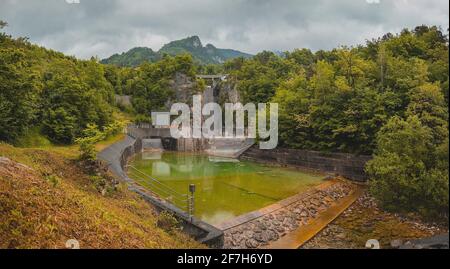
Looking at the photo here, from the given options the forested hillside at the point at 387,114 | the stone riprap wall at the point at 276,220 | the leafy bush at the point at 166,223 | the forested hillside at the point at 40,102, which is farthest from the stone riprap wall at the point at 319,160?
the leafy bush at the point at 166,223

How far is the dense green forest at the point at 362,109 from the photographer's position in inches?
429

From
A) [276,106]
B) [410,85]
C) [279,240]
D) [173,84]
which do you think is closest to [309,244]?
[279,240]

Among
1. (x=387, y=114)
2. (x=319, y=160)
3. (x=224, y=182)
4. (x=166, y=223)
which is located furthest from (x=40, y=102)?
(x=387, y=114)

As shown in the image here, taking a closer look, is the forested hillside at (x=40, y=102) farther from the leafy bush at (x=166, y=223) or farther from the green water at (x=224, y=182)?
the leafy bush at (x=166, y=223)

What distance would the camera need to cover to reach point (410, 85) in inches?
730

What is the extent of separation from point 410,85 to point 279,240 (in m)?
13.6

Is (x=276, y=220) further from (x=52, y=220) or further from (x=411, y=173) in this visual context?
(x=52, y=220)

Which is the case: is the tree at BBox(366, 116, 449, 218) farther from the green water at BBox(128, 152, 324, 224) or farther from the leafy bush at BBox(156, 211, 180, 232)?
the leafy bush at BBox(156, 211, 180, 232)

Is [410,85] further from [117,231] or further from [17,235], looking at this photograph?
[17,235]

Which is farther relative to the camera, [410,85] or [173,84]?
[173,84]

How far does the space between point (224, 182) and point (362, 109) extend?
10004mm

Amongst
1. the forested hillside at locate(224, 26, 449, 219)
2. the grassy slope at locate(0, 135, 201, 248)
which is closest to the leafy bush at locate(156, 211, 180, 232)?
the grassy slope at locate(0, 135, 201, 248)

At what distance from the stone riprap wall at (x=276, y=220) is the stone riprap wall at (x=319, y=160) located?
4420mm

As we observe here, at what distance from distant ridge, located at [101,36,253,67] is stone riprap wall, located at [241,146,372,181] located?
54529 mm
